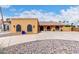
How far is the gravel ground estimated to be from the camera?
3.57m

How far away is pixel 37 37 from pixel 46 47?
0.21 m

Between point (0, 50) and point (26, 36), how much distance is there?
Answer: 45 cm

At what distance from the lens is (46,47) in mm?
3598

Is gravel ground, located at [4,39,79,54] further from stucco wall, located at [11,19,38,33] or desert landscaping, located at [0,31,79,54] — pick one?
stucco wall, located at [11,19,38,33]

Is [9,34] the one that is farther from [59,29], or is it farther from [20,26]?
[59,29]

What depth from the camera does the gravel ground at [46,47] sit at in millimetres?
3572
